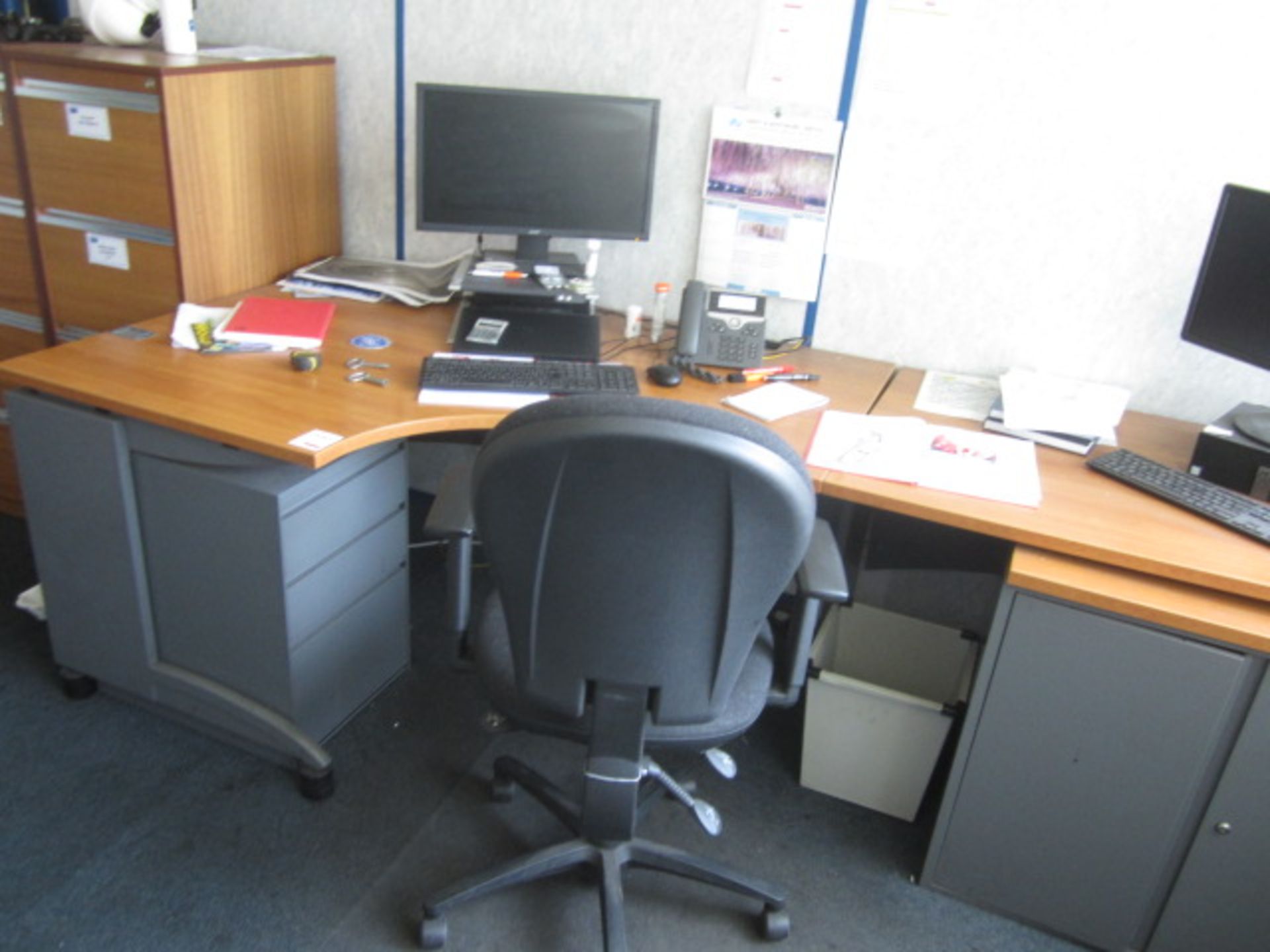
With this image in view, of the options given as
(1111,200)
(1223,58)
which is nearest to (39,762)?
(1111,200)

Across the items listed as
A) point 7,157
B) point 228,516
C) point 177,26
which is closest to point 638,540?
point 228,516

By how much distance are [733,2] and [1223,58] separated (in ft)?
3.06

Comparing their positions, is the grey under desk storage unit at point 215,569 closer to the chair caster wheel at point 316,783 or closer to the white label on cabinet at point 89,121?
the chair caster wheel at point 316,783

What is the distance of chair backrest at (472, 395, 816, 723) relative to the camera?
1096 millimetres

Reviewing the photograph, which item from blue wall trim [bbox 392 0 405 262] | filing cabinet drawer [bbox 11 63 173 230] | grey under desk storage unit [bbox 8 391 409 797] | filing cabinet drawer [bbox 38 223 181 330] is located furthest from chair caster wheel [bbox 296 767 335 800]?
blue wall trim [bbox 392 0 405 262]

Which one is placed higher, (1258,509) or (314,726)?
(1258,509)

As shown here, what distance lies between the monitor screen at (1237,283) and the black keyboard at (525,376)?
3.45 ft

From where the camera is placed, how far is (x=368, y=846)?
5.91 ft

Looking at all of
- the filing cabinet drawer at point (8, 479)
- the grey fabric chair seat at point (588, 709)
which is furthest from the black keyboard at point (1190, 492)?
the filing cabinet drawer at point (8, 479)

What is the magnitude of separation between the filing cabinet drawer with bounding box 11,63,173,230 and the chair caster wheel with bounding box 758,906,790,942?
5.86ft

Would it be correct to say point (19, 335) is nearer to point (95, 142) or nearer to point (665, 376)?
point (95, 142)

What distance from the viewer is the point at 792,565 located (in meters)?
1.23

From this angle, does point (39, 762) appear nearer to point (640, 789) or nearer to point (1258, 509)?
point (640, 789)

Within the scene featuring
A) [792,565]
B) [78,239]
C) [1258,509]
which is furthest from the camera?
[78,239]
